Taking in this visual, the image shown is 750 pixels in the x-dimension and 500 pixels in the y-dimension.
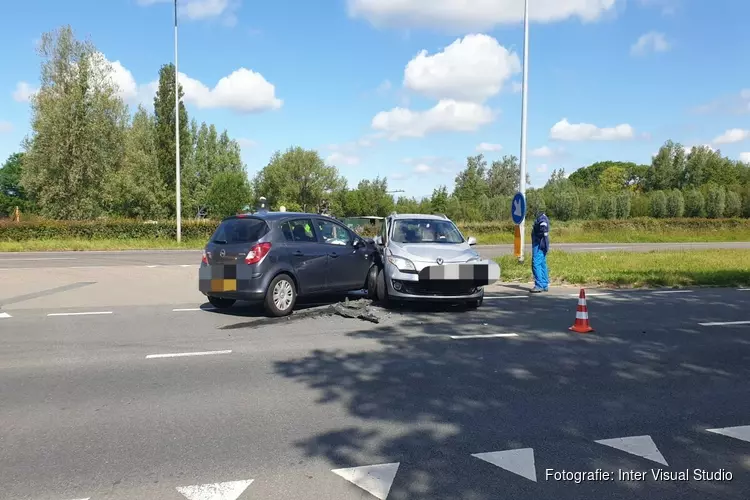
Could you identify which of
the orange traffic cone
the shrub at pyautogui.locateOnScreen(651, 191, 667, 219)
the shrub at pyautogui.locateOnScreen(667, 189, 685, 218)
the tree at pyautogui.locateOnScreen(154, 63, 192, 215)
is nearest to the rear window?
the orange traffic cone

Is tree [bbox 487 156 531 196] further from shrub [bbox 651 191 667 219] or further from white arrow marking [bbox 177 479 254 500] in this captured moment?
white arrow marking [bbox 177 479 254 500]

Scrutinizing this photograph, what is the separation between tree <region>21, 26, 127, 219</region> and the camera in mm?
41250

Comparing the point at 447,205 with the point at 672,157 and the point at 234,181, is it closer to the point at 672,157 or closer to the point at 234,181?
the point at 234,181

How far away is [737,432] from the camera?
4496 mm

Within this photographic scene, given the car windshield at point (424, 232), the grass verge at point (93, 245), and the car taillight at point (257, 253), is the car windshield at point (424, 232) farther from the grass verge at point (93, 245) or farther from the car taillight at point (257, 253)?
the grass verge at point (93, 245)

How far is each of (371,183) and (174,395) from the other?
70.7 meters

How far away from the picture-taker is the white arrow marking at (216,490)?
344 cm

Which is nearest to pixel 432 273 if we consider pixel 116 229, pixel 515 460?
pixel 515 460

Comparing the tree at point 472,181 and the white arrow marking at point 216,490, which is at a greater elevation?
the tree at point 472,181

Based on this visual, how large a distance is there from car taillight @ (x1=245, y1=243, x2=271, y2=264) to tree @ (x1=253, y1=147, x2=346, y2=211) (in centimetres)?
6606

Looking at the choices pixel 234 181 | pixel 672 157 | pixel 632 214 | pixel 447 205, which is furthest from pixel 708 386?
pixel 672 157

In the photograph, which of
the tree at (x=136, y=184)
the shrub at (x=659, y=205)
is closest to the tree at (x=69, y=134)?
the tree at (x=136, y=184)

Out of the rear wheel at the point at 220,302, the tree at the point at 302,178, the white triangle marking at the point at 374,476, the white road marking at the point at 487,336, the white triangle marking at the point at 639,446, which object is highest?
the tree at the point at 302,178

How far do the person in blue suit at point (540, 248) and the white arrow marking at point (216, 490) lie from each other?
32.9 feet
